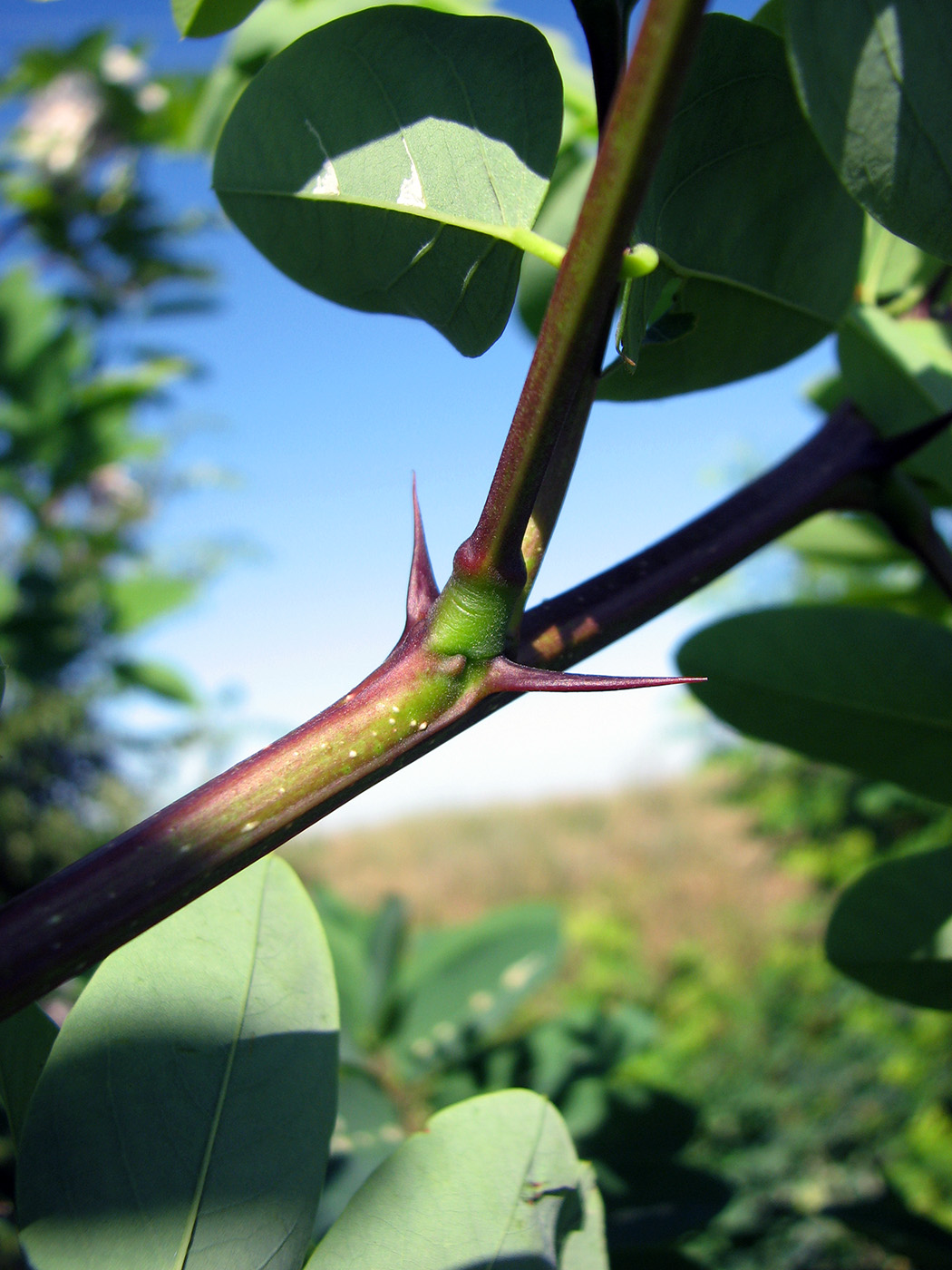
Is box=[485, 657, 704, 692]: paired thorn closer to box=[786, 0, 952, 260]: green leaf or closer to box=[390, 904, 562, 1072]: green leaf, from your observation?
box=[786, 0, 952, 260]: green leaf

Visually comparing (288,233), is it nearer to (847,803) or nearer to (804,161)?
(804,161)

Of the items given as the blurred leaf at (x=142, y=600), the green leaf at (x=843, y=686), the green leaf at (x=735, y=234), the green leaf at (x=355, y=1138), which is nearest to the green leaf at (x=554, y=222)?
the green leaf at (x=735, y=234)

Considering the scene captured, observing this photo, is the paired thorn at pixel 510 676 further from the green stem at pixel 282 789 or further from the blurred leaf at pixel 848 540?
the blurred leaf at pixel 848 540

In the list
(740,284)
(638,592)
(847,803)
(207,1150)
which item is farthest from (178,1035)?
(847,803)

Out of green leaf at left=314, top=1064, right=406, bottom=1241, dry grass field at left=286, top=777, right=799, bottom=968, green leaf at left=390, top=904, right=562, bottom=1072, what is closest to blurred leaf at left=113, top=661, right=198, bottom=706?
green leaf at left=390, top=904, right=562, bottom=1072

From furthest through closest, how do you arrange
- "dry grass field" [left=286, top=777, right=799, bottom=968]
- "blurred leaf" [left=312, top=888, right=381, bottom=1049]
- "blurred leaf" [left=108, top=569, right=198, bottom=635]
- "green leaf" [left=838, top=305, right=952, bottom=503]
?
1. "dry grass field" [left=286, top=777, right=799, bottom=968]
2. "blurred leaf" [left=108, top=569, right=198, bottom=635]
3. "blurred leaf" [left=312, top=888, right=381, bottom=1049]
4. "green leaf" [left=838, top=305, right=952, bottom=503]

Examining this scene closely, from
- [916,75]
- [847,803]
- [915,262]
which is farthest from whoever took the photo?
[847,803]
